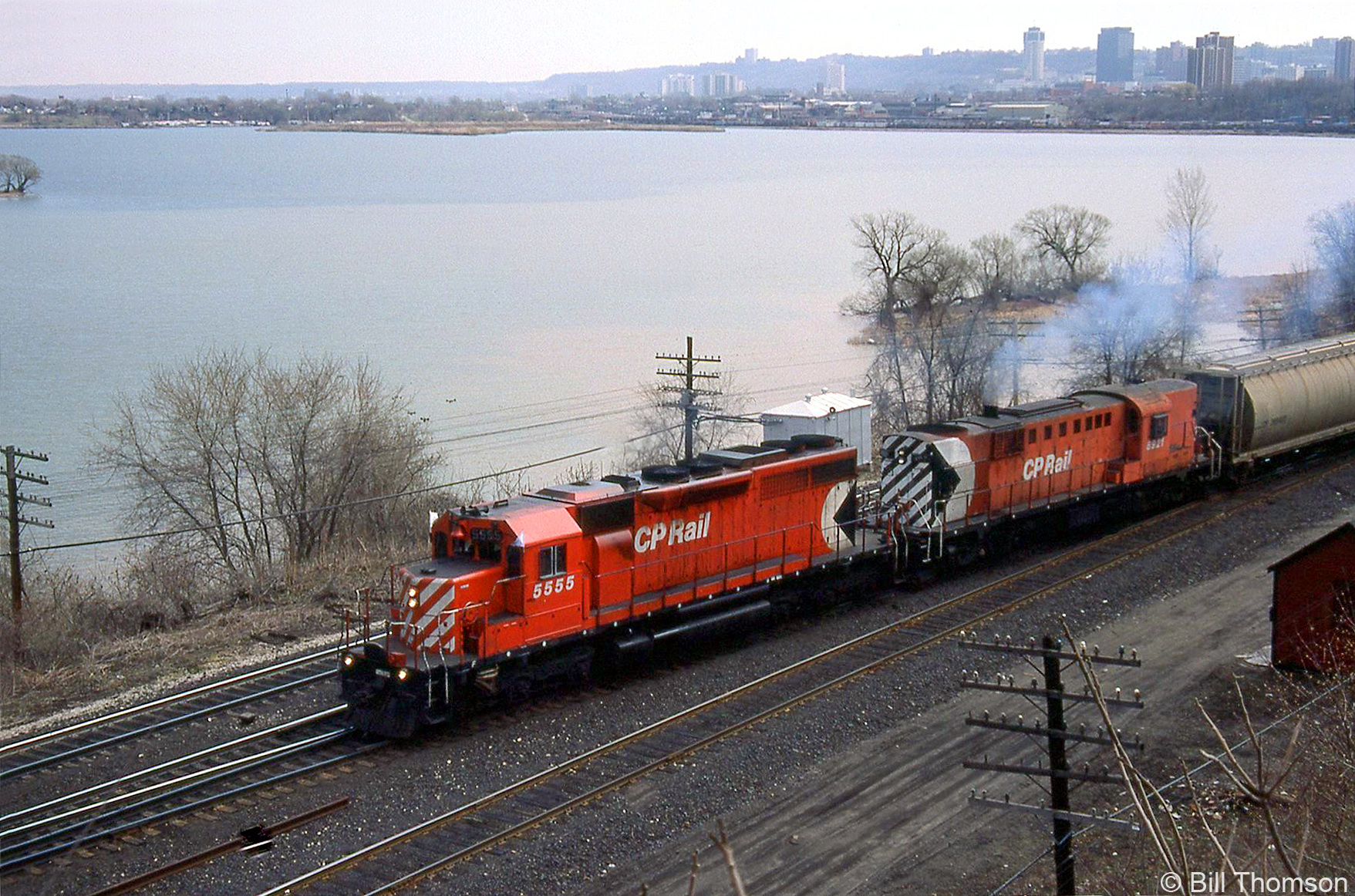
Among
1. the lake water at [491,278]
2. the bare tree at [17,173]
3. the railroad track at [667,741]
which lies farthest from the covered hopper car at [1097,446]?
the bare tree at [17,173]

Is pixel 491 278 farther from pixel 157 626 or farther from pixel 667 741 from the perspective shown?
pixel 667 741

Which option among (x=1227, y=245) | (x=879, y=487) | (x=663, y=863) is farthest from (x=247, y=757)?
(x=1227, y=245)

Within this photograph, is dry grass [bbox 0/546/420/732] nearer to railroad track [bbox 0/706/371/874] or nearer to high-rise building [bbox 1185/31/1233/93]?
railroad track [bbox 0/706/371/874]

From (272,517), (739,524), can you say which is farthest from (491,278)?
(739,524)

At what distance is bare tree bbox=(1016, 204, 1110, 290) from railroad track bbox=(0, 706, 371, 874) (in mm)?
45425

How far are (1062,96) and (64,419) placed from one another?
159 metres

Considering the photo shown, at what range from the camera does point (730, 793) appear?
14.6 metres

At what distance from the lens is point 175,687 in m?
18.4

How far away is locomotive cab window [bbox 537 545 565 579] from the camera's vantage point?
55.7ft

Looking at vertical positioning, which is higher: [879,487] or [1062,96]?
[1062,96]

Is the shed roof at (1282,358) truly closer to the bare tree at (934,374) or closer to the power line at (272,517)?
the bare tree at (934,374)

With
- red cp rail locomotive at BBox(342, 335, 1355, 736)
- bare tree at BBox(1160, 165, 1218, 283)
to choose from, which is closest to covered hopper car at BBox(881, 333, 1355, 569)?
red cp rail locomotive at BBox(342, 335, 1355, 736)

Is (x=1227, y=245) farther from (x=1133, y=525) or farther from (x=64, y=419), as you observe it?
(x=64, y=419)

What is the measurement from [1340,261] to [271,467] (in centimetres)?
4366
